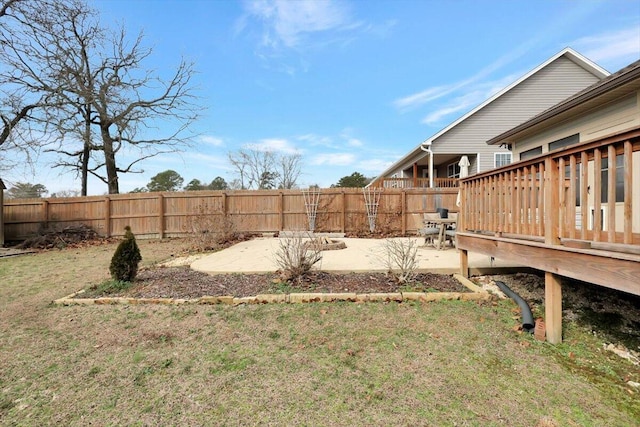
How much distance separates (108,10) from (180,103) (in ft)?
15.5

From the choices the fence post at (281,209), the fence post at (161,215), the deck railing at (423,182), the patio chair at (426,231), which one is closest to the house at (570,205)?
the patio chair at (426,231)

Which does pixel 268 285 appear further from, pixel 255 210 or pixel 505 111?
pixel 505 111

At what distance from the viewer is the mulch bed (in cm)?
404

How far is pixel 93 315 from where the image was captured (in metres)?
3.56

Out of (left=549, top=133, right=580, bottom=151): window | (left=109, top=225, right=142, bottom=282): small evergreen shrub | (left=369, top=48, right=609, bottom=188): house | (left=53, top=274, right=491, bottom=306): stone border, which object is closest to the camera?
(left=53, top=274, right=491, bottom=306): stone border

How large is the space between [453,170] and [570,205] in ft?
50.0

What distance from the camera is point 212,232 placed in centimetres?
895

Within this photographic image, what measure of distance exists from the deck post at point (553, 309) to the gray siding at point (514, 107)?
12616mm

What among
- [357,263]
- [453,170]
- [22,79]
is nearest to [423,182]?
[453,170]

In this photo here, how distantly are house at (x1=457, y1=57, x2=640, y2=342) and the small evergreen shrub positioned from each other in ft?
16.4

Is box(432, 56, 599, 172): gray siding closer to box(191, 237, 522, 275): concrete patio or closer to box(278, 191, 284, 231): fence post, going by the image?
box(278, 191, 284, 231): fence post

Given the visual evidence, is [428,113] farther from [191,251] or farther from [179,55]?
[191,251]

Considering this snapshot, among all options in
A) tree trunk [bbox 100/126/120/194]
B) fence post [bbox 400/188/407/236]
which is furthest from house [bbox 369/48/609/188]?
tree trunk [bbox 100/126/120/194]

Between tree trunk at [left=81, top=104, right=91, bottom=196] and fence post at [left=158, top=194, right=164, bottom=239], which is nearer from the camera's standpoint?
fence post at [left=158, top=194, right=164, bottom=239]
